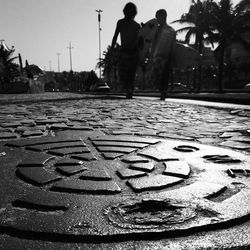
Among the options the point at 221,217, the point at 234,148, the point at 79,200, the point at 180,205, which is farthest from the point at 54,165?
the point at 234,148

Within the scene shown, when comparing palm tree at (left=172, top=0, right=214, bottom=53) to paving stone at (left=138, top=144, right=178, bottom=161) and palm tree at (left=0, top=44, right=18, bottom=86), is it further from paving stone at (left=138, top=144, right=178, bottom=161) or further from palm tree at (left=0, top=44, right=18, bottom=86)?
paving stone at (left=138, top=144, right=178, bottom=161)

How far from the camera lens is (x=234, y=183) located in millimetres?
1688

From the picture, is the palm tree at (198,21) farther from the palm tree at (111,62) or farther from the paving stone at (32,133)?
the paving stone at (32,133)

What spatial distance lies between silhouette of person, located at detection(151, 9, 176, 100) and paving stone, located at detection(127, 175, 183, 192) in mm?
7310

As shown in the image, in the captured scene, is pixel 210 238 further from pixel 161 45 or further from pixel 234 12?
pixel 234 12

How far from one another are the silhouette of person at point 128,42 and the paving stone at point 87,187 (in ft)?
25.1

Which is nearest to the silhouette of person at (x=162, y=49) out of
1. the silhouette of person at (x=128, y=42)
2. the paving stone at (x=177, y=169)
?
the silhouette of person at (x=128, y=42)

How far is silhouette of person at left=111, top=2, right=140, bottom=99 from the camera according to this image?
8.77m

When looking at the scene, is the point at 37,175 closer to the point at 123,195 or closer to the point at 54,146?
the point at 123,195


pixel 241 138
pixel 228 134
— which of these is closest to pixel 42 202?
pixel 241 138

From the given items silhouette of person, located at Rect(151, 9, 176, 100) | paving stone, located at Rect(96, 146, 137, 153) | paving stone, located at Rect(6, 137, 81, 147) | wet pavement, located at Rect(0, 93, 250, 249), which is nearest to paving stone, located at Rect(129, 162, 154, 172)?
wet pavement, located at Rect(0, 93, 250, 249)

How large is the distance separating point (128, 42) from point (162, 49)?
0.96 metres

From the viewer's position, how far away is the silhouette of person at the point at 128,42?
8773 millimetres

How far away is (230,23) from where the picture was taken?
27047 millimetres
